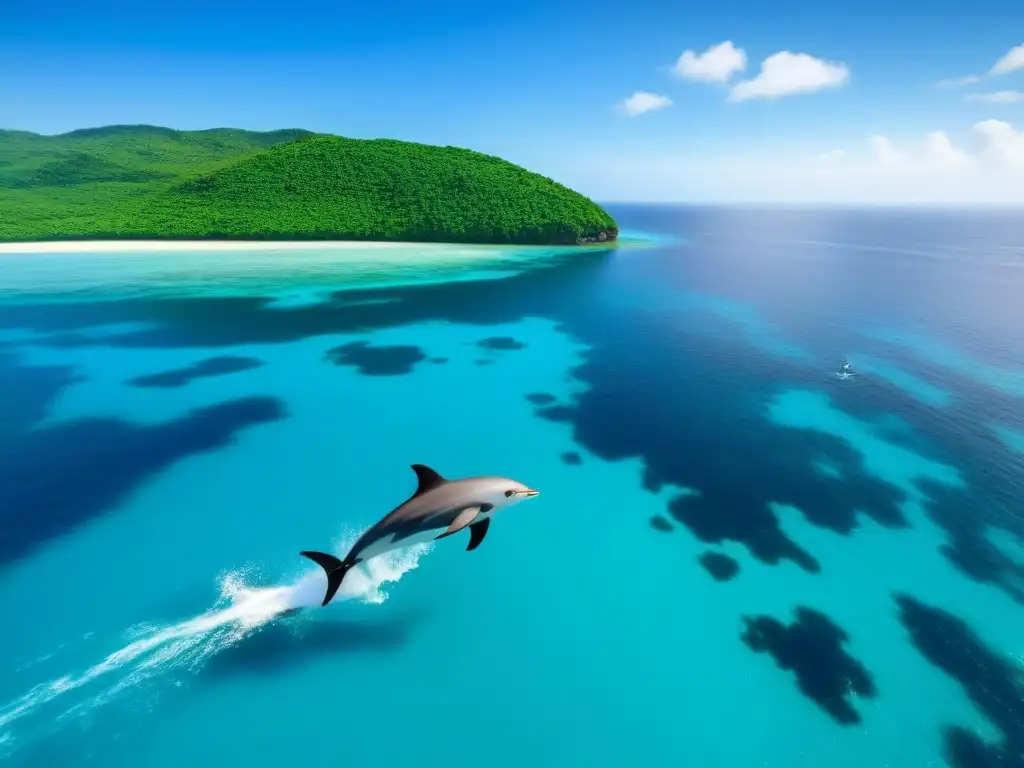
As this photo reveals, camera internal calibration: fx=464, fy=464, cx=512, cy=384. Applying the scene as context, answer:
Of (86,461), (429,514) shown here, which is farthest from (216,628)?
(86,461)

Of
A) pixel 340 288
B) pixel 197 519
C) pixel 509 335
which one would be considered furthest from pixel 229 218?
pixel 197 519

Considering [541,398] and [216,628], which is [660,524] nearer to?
[541,398]

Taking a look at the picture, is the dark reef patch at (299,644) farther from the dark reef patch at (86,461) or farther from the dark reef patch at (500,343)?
the dark reef patch at (500,343)

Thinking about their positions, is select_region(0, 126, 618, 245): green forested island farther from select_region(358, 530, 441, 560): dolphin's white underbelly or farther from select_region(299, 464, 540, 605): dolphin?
select_region(358, 530, 441, 560): dolphin's white underbelly

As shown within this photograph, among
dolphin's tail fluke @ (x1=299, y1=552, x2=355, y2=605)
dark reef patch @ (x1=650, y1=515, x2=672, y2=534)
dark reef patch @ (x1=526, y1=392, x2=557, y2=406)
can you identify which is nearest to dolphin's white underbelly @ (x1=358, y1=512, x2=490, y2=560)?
dolphin's tail fluke @ (x1=299, y1=552, x2=355, y2=605)

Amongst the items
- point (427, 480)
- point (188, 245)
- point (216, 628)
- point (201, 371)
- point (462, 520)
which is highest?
point (188, 245)

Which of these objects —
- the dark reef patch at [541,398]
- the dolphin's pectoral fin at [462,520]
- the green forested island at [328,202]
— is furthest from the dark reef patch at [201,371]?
the green forested island at [328,202]

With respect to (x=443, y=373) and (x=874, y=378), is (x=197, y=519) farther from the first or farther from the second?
(x=874, y=378)
